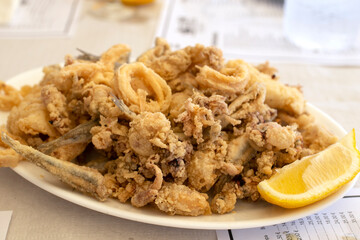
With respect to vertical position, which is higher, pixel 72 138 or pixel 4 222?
pixel 72 138

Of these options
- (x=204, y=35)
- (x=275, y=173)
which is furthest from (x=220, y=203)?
(x=204, y=35)

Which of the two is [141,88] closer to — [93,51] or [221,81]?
[221,81]

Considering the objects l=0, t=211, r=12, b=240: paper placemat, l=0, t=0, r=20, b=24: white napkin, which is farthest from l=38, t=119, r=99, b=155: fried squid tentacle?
l=0, t=0, r=20, b=24: white napkin

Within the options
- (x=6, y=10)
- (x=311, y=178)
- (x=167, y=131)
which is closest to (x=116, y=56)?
(x=167, y=131)

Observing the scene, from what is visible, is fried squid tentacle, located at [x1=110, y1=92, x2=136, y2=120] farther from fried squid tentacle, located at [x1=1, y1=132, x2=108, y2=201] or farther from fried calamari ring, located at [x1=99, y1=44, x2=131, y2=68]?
fried calamari ring, located at [x1=99, y1=44, x2=131, y2=68]

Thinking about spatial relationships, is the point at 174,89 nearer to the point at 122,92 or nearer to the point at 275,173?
the point at 122,92

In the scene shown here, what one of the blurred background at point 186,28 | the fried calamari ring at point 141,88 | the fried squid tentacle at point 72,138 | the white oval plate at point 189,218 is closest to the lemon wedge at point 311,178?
the white oval plate at point 189,218

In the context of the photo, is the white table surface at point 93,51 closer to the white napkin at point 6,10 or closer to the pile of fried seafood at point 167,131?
the pile of fried seafood at point 167,131
